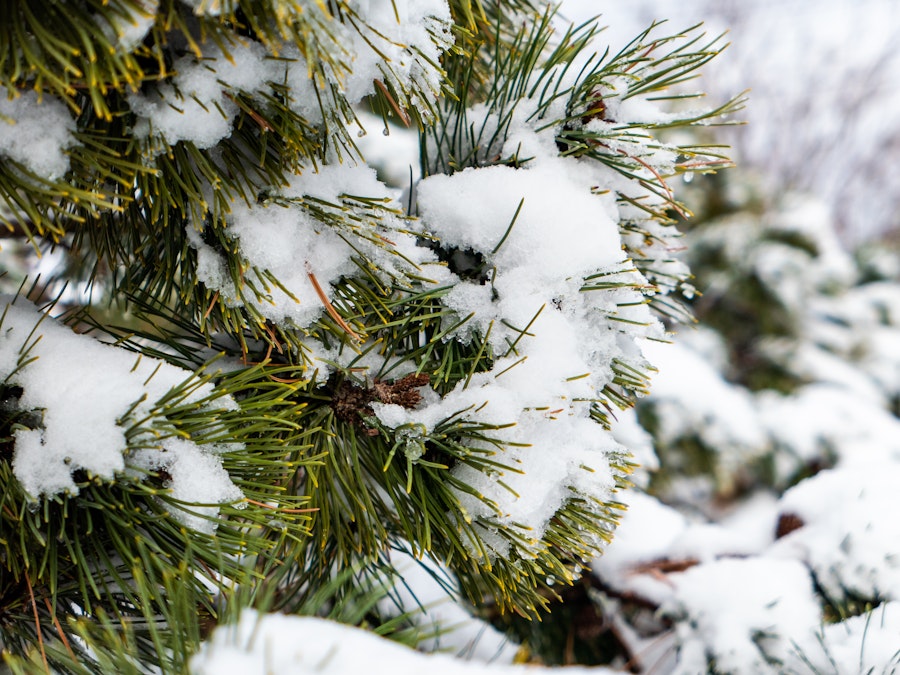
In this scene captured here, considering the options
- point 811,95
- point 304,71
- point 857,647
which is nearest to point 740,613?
point 857,647

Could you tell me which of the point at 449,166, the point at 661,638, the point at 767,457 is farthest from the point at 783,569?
the point at 767,457

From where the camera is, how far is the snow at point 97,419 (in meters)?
0.41

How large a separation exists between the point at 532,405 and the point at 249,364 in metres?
0.24

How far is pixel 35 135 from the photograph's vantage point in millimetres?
396

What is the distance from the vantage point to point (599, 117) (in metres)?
0.56

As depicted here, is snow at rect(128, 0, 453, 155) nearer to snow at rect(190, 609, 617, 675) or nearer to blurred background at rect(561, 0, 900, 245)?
snow at rect(190, 609, 617, 675)

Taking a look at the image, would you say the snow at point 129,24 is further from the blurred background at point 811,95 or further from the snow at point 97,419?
the blurred background at point 811,95

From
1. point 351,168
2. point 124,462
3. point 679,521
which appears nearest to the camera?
point 124,462

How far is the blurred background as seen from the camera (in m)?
5.57

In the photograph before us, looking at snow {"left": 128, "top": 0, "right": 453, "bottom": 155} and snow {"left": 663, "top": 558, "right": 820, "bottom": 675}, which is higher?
snow {"left": 128, "top": 0, "right": 453, "bottom": 155}

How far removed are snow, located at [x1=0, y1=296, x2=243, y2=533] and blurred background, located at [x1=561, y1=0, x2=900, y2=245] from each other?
5735 mm

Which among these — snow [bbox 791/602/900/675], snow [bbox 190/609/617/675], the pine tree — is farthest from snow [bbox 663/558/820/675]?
snow [bbox 190/609/617/675]

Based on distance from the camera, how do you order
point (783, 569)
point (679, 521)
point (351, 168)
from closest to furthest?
point (351, 168) < point (783, 569) < point (679, 521)

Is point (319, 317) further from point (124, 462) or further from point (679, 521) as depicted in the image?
point (679, 521)
